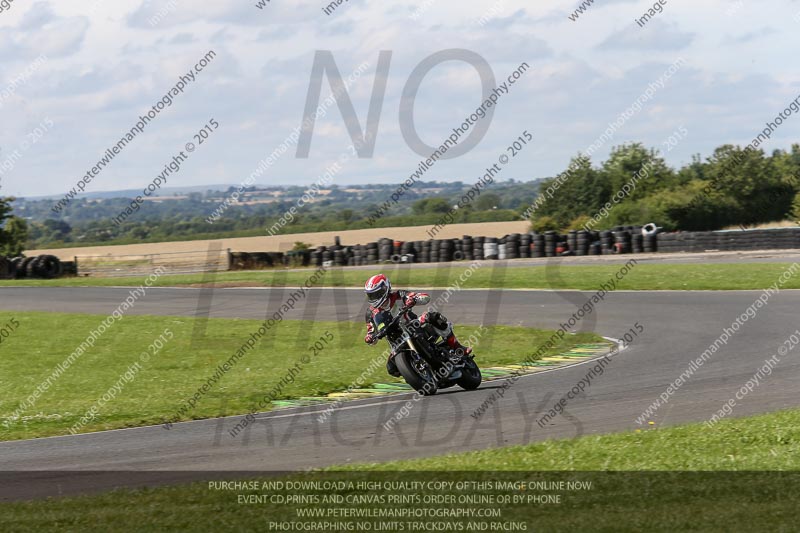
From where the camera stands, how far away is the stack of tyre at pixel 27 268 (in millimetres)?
44406

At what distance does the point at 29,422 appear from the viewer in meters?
13.8

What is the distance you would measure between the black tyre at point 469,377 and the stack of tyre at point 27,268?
117ft

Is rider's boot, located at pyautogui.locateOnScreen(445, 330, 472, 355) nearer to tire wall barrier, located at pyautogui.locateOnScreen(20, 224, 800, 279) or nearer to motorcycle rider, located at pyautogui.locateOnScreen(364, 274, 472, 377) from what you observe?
motorcycle rider, located at pyautogui.locateOnScreen(364, 274, 472, 377)

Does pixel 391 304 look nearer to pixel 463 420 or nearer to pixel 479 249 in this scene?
pixel 463 420

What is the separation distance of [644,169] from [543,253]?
89.5 feet

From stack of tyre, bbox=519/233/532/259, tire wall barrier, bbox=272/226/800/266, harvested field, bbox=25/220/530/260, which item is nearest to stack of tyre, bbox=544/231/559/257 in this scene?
tire wall barrier, bbox=272/226/800/266

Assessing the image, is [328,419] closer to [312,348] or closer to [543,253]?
[312,348]

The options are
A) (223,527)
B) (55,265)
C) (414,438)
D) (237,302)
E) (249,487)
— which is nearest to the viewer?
(223,527)

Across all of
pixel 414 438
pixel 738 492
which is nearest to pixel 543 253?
pixel 414 438

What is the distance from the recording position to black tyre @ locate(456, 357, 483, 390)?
1393 centimetres

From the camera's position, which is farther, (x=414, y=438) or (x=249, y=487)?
(x=414, y=438)

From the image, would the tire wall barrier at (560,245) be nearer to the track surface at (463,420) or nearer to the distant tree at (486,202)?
the track surface at (463,420)

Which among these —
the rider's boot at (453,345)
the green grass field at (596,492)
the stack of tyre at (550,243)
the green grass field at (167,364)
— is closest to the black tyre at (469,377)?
the rider's boot at (453,345)

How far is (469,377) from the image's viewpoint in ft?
45.9
